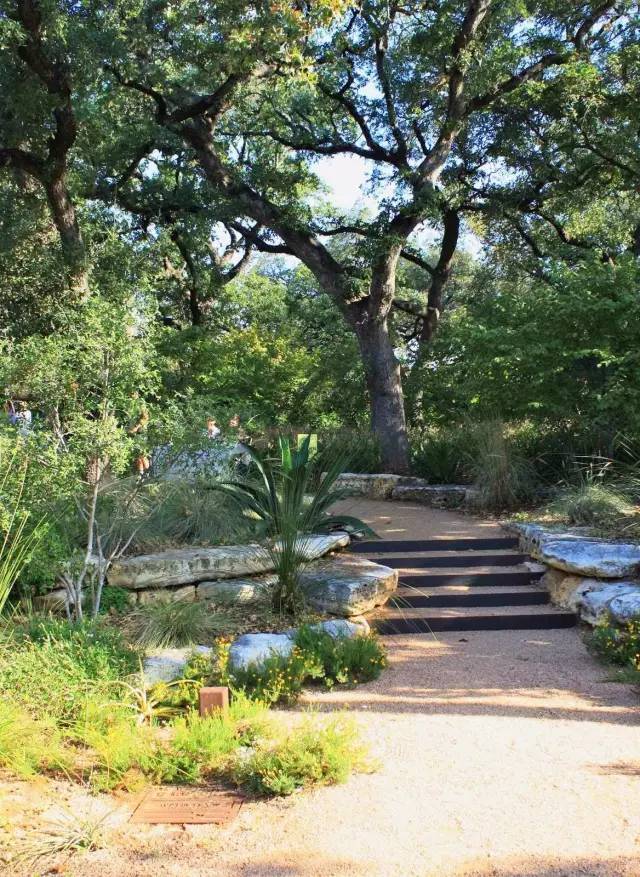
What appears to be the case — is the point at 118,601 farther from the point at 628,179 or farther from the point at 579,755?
the point at 628,179

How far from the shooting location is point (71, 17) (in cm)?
1092

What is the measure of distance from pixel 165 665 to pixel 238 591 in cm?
137

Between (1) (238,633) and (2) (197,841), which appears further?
(1) (238,633)

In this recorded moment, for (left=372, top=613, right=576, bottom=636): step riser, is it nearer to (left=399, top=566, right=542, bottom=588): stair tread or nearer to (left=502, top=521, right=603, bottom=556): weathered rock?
(left=399, top=566, right=542, bottom=588): stair tread

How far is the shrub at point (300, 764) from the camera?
3.67 metres

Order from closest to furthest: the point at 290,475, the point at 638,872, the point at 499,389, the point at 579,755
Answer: the point at 638,872 < the point at 579,755 < the point at 290,475 < the point at 499,389

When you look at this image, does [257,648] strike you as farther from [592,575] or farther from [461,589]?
[592,575]

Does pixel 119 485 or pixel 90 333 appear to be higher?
pixel 90 333

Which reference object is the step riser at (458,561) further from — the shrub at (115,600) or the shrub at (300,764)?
the shrub at (300,764)

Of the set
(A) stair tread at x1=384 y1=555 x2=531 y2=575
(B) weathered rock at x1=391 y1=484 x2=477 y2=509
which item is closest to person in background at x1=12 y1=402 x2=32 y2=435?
(A) stair tread at x1=384 y1=555 x2=531 y2=575

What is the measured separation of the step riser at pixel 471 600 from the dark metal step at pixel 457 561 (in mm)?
690

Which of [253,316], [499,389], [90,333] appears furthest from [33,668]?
[253,316]

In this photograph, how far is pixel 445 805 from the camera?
3.52m

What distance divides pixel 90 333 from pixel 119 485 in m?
2.22
